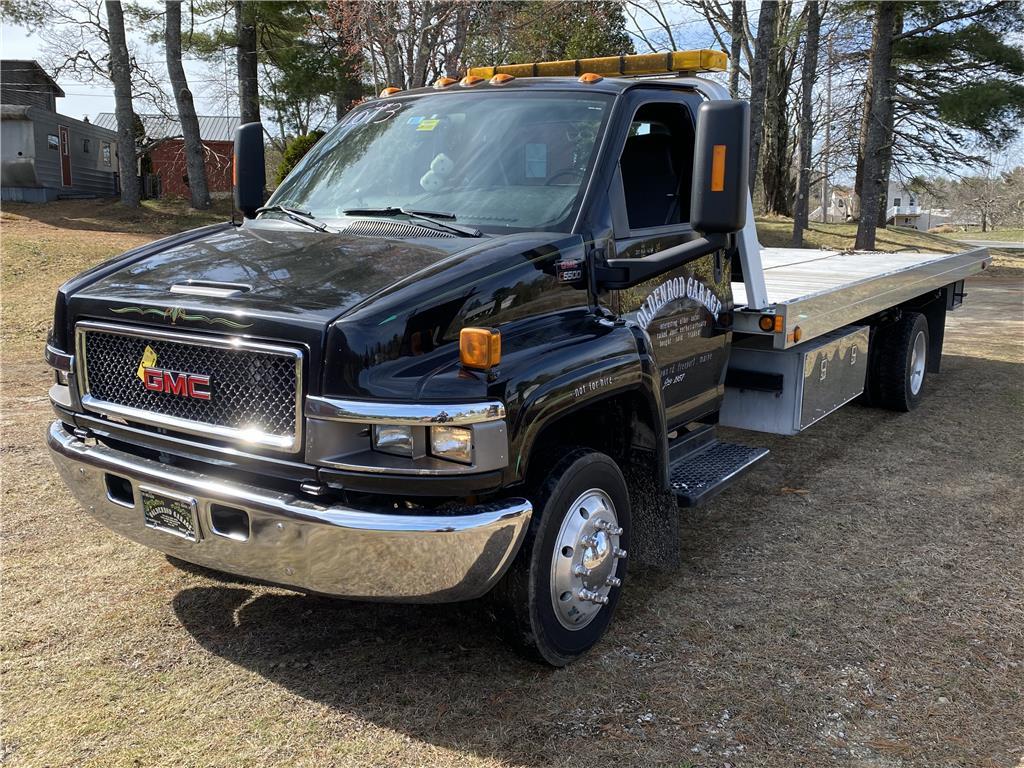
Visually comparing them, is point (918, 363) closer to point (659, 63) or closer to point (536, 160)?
point (659, 63)

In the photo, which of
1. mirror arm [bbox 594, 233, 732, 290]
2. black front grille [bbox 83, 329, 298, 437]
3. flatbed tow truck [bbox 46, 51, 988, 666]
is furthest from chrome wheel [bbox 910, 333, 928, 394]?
black front grille [bbox 83, 329, 298, 437]

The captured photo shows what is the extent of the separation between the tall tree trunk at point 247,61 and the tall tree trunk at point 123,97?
3.08m

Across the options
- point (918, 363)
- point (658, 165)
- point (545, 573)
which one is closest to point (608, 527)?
point (545, 573)

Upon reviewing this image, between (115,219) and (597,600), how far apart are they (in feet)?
73.6

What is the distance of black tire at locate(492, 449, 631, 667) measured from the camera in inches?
132

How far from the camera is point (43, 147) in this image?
28.3m

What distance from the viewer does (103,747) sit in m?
3.11

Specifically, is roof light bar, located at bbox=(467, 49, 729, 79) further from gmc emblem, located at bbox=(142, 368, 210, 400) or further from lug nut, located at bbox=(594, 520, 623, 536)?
gmc emblem, located at bbox=(142, 368, 210, 400)

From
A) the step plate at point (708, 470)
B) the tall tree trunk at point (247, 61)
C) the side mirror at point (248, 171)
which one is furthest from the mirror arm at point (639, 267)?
the tall tree trunk at point (247, 61)

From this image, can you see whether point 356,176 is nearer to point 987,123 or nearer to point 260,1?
point 987,123

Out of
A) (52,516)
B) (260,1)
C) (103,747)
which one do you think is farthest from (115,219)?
(103,747)

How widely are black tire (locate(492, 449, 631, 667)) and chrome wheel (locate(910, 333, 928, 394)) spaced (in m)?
5.38

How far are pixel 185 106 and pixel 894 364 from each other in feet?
66.7

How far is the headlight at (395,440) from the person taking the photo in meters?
3.02
